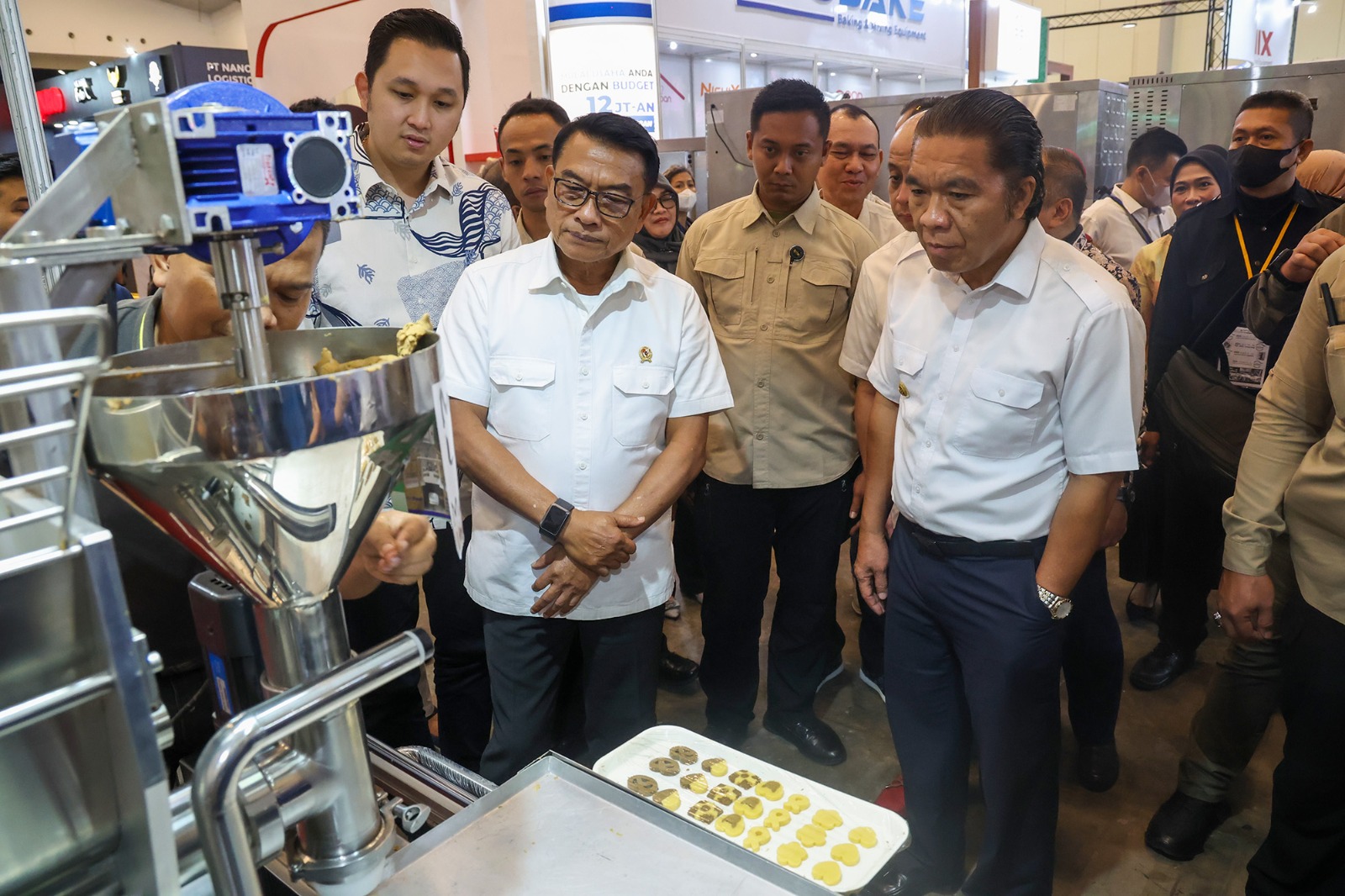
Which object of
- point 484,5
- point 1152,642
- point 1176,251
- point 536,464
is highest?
point 484,5

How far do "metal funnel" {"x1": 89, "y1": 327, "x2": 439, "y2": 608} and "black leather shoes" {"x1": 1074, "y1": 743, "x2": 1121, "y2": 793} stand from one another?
2.54 meters

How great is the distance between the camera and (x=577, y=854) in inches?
33.2

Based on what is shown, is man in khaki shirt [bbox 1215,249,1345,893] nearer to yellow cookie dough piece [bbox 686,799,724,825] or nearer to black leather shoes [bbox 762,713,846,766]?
black leather shoes [bbox 762,713,846,766]

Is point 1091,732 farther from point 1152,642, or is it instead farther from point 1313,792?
point 1152,642

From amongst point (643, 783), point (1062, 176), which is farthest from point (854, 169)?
point (643, 783)

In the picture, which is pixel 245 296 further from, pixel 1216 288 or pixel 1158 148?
pixel 1158 148

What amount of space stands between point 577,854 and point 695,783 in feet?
2.91

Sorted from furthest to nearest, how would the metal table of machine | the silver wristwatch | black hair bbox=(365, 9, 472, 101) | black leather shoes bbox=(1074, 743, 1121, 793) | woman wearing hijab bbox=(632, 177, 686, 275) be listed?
woman wearing hijab bbox=(632, 177, 686, 275), black leather shoes bbox=(1074, 743, 1121, 793), black hair bbox=(365, 9, 472, 101), the silver wristwatch, the metal table of machine

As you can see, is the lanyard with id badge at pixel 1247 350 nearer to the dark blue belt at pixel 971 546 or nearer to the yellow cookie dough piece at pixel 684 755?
the dark blue belt at pixel 971 546

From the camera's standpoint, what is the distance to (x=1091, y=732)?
2.57 metres

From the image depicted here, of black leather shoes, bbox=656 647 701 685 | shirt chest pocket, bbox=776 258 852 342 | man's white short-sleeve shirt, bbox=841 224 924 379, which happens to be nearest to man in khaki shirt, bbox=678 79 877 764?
shirt chest pocket, bbox=776 258 852 342

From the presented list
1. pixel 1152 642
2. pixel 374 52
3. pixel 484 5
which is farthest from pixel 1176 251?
pixel 484 5

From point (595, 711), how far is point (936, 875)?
2.99 ft

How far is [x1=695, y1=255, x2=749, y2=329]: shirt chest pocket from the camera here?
2.63m
